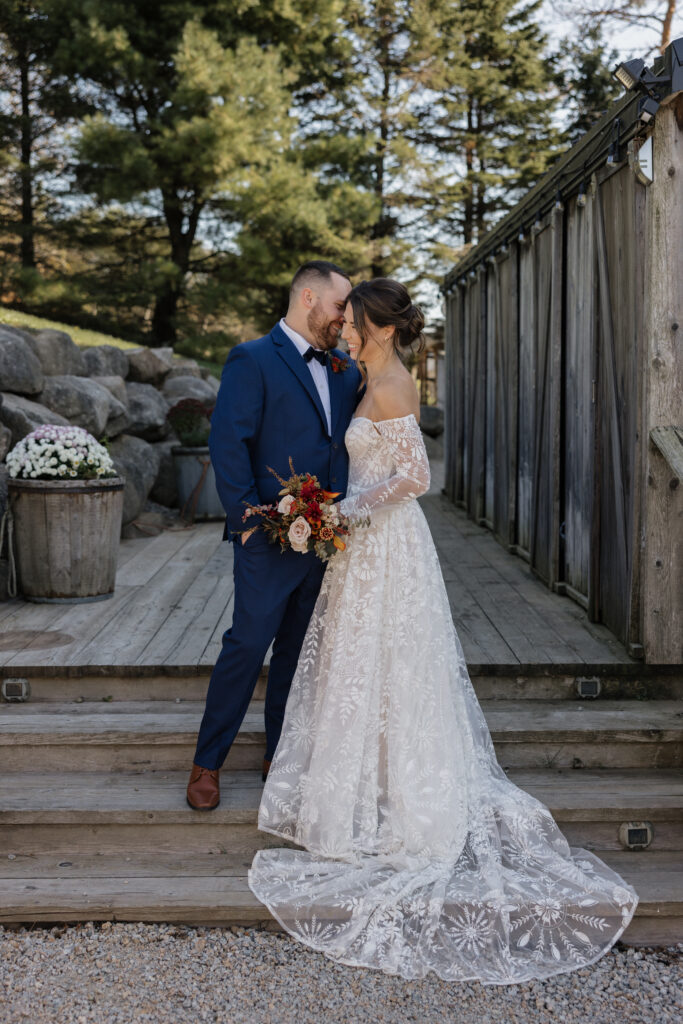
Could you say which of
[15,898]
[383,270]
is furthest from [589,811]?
[383,270]

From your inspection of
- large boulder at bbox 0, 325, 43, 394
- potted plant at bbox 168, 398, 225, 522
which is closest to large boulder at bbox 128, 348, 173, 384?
potted plant at bbox 168, 398, 225, 522

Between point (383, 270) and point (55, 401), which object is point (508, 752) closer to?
point (55, 401)

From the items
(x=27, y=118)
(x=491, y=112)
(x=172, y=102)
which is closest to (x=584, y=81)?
(x=491, y=112)

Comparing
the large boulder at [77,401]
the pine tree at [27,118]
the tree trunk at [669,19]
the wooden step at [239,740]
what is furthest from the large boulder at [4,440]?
the tree trunk at [669,19]

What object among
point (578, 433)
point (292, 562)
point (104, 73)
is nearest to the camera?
point (292, 562)

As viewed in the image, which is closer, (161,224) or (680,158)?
(680,158)

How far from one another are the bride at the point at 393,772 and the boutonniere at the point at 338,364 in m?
0.04

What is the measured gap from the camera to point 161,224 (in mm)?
16594

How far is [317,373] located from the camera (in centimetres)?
312

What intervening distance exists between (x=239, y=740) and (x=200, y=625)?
1.18 metres

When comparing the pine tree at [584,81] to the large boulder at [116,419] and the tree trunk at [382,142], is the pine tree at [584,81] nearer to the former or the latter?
the tree trunk at [382,142]

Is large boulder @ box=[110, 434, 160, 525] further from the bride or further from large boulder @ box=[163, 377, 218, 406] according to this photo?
the bride

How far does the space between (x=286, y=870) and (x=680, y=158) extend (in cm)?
312

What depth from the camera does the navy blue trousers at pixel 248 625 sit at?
2.98m
